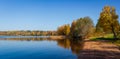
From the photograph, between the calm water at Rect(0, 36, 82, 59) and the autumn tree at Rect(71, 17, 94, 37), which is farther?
the autumn tree at Rect(71, 17, 94, 37)

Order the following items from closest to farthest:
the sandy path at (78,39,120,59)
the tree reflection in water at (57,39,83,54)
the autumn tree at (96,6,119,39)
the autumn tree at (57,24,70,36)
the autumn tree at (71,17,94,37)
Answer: the sandy path at (78,39,120,59) < the tree reflection in water at (57,39,83,54) < the autumn tree at (96,6,119,39) < the autumn tree at (71,17,94,37) < the autumn tree at (57,24,70,36)

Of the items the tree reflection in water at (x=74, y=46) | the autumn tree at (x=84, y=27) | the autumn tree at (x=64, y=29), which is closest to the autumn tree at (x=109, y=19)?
the tree reflection in water at (x=74, y=46)

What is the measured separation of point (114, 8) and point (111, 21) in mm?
4145

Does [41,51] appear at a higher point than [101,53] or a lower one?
lower

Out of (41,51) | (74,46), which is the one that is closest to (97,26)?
(74,46)

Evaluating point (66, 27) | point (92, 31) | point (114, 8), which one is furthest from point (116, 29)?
point (66, 27)

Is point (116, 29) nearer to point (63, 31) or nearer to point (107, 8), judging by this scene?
point (107, 8)

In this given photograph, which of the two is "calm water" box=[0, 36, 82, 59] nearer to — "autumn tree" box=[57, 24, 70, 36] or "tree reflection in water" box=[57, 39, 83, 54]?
"tree reflection in water" box=[57, 39, 83, 54]

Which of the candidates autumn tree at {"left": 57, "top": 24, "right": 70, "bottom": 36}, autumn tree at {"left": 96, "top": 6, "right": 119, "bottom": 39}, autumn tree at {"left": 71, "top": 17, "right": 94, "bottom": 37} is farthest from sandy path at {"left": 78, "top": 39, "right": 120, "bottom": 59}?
autumn tree at {"left": 57, "top": 24, "right": 70, "bottom": 36}

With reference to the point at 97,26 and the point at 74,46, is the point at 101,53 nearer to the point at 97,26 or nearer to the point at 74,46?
the point at 74,46

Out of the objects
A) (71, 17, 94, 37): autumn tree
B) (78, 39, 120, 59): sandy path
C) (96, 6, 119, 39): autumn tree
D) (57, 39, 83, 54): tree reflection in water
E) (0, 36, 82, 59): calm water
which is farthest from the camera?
(71, 17, 94, 37): autumn tree

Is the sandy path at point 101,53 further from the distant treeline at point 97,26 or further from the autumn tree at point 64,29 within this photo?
the autumn tree at point 64,29

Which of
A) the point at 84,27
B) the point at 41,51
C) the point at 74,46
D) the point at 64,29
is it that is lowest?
the point at 41,51

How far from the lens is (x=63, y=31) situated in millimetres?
149125
